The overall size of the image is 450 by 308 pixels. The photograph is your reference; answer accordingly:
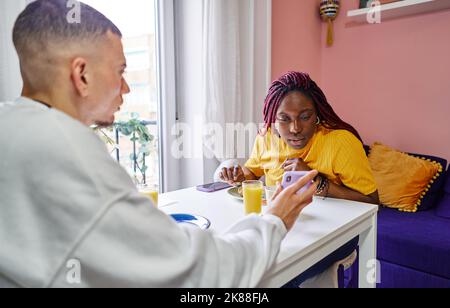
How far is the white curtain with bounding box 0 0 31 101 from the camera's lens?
1365 millimetres

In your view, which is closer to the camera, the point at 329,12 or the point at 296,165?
the point at 296,165

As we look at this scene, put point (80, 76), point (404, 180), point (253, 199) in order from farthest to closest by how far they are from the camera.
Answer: point (404, 180) → point (253, 199) → point (80, 76)

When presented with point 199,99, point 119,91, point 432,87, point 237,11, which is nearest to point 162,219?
point 119,91

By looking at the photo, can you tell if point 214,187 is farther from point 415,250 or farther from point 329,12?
point 329,12

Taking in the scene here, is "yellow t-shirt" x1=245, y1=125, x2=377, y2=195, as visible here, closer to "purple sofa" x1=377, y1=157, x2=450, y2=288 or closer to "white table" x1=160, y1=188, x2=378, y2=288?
"white table" x1=160, y1=188, x2=378, y2=288

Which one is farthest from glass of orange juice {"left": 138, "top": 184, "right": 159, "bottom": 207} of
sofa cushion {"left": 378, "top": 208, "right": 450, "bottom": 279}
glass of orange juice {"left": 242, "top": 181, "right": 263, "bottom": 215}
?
sofa cushion {"left": 378, "top": 208, "right": 450, "bottom": 279}

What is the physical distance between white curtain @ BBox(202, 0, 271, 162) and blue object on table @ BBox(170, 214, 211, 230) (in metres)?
1.13

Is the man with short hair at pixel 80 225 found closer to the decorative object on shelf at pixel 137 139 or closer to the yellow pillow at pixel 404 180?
the decorative object on shelf at pixel 137 139

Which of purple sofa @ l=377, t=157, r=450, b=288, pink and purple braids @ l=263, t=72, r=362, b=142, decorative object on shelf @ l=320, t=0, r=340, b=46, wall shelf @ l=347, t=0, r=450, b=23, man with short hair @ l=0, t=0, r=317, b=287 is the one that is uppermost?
decorative object on shelf @ l=320, t=0, r=340, b=46

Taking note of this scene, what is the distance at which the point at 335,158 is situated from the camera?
1452mm

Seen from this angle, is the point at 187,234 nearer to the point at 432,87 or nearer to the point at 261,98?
the point at 261,98

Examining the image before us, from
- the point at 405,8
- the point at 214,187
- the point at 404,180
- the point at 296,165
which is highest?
the point at 405,8

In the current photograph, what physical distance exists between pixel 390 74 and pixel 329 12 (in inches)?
28.2

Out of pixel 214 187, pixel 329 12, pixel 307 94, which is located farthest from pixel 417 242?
pixel 329 12
